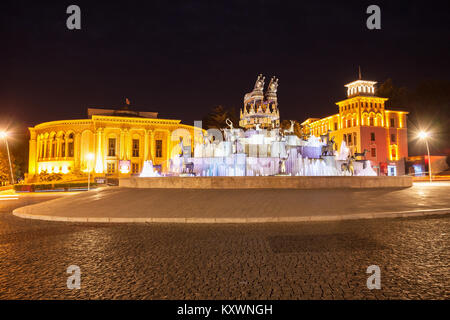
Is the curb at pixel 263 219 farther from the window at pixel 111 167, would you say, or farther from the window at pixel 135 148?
the window at pixel 135 148

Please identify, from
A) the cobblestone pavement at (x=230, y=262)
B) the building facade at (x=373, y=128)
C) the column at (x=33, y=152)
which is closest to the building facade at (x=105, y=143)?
the column at (x=33, y=152)

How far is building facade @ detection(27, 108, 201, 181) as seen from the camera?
210ft

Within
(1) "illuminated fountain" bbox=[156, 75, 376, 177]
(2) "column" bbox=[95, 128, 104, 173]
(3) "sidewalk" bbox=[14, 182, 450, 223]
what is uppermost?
(2) "column" bbox=[95, 128, 104, 173]

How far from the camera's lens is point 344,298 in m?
3.49

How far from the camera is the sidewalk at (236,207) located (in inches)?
380

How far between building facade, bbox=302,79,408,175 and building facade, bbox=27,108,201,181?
3418cm

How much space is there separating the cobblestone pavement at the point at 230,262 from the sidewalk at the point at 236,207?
1.48 m

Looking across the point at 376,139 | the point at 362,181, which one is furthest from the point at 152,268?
the point at 376,139

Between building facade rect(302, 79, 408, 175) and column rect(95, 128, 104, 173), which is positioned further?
column rect(95, 128, 104, 173)

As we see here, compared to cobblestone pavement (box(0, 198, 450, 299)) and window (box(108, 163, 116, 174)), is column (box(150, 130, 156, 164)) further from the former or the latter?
cobblestone pavement (box(0, 198, 450, 299))

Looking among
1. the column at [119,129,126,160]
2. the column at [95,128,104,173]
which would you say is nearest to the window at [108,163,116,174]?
the column at [95,128,104,173]

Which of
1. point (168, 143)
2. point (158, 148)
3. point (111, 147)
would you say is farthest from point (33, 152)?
point (168, 143)

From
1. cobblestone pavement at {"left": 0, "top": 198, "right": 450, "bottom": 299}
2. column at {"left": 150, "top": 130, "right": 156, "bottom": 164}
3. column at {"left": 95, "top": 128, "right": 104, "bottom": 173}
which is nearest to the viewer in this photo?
cobblestone pavement at {"left": 0, "top": 198, "right": 450, "bottom": 299}

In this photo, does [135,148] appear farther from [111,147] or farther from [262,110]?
[262,110]
